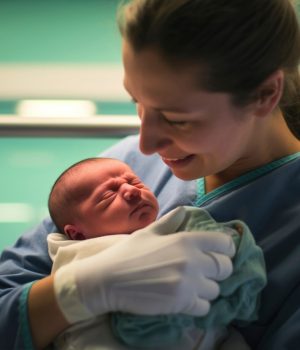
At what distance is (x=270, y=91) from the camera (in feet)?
2.91

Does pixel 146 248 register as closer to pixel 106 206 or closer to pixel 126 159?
pixel 106 206

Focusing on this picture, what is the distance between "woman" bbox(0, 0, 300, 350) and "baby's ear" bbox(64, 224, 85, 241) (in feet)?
0.33

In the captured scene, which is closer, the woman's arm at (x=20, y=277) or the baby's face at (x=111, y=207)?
the woman's arm at (x=20, y=277)

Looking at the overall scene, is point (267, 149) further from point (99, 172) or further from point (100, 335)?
point (100, 335)

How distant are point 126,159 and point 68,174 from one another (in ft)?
0.58

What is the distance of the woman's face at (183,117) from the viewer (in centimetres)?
83

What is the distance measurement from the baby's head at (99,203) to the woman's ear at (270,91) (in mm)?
287

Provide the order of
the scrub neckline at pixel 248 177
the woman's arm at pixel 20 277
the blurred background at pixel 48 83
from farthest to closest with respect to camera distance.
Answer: the blurred background at pixel 48 83
the scrub neckline at pixel 248 177
the woman's arm at pixel 20 277

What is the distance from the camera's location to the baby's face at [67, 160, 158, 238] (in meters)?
1.03

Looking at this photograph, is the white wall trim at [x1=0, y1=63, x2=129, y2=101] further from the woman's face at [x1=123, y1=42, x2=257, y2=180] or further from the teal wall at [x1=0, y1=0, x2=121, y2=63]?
the woman's face at [x1=123, y1=42, x2=257, y2=180]

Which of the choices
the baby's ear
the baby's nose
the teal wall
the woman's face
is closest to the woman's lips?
the woman's face

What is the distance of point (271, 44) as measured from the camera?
85cm

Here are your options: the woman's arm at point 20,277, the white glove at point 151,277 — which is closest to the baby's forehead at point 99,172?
the woman's arm at point 20,277

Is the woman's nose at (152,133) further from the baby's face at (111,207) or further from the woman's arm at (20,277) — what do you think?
the woman's arm at (20,277)
